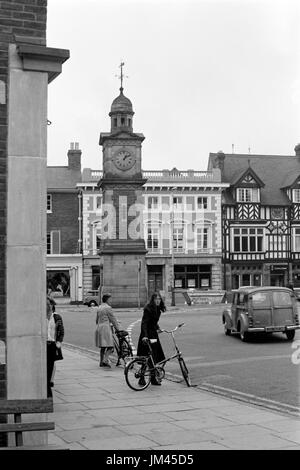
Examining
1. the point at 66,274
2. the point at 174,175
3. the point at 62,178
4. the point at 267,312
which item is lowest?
the point at 267,312

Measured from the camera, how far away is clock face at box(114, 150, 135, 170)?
157 ft

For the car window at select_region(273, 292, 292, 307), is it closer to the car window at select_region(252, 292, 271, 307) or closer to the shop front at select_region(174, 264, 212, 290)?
the car window at select_region(252, 292, 271, 307)

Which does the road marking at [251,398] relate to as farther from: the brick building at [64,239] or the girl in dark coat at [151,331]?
the brick building at [64,239]

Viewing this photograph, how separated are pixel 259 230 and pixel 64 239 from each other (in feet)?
59.1

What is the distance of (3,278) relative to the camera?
305 inches

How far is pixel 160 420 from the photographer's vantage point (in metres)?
9.74

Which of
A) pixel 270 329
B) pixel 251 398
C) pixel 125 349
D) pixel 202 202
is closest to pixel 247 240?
pixel 202 202

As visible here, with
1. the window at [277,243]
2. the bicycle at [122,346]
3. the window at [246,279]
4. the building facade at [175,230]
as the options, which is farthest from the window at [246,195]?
the bicycle at [122,346]

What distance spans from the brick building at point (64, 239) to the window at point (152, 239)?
638 cm

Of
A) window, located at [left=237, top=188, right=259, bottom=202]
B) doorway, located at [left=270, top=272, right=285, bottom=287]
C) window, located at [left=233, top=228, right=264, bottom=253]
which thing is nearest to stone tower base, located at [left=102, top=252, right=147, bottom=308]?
window, located at [left=233, top=228, right=264, bottom=253]

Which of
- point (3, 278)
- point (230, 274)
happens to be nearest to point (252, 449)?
point (3, 278)

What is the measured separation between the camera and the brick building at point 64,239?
199 ft

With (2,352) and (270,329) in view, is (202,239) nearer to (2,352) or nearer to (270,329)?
(270,329)

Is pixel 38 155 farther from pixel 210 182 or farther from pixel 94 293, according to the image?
pixel 210 182
